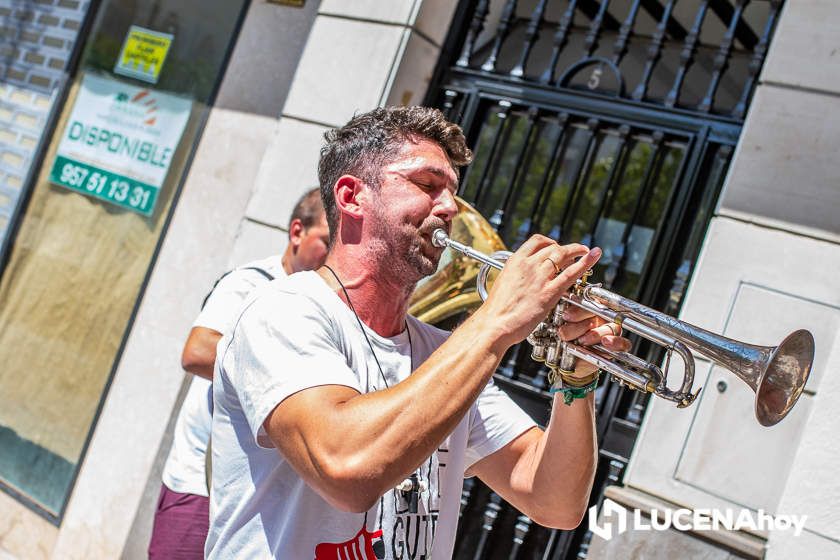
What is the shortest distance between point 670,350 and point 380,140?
824 millimetres

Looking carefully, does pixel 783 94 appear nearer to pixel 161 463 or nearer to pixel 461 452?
pixel 461 452

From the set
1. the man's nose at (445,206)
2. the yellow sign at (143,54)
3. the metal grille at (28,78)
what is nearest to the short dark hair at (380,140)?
the man's nose at (445,206)

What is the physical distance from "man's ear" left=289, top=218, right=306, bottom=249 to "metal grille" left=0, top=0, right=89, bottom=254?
2.91 meters

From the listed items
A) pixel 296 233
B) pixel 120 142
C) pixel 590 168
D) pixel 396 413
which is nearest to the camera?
pixel 396 413

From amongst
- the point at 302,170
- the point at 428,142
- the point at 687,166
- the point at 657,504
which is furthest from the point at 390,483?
the point at 302,170

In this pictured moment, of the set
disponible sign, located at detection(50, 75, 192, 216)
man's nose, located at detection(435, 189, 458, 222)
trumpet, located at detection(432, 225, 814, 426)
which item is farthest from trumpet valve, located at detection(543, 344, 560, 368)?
disponible sign, located at detection(50, 75, 192, 216)

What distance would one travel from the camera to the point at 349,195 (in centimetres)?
210

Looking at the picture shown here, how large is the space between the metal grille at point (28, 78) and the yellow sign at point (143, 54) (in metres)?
0.39

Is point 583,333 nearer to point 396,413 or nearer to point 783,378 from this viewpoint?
point 783,378

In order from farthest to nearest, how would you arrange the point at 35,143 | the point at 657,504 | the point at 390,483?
the point at 35,143 < the point at 657,504 < the point at 390,483

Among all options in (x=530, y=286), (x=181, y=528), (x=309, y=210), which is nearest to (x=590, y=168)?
(x=309, y=210)

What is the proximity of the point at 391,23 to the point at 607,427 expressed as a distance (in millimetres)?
2092

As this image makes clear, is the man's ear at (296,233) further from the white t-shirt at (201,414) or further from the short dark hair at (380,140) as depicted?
the short dark hair at (380,140)

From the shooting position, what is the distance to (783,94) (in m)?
3.36
